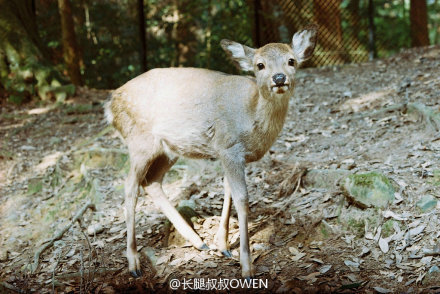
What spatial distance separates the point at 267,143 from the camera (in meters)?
4.27

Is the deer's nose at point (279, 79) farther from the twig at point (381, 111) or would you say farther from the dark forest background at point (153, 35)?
the dark forest background at point (153, 35)

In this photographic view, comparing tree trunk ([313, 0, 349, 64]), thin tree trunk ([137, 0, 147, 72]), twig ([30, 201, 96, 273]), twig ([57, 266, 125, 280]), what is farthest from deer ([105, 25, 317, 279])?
tree trunk ([313, 0, 349, 64])

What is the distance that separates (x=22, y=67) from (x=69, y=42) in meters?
1.62

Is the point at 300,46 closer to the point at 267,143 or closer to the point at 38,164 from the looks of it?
the point at 267,143

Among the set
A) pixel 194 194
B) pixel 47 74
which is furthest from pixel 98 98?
pixel 194 194

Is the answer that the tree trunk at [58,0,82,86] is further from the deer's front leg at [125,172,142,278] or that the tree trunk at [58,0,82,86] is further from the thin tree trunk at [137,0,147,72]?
the deer's front leg at [125,172,142,278]

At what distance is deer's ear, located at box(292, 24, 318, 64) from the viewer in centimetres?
429

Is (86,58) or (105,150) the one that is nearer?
(105,150)

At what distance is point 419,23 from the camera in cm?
1094

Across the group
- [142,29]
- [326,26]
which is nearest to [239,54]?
[142,29]

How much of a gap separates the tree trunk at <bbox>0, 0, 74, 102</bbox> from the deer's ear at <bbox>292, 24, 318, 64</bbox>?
6165 millimetres

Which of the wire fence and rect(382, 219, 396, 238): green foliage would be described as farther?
the wire fence

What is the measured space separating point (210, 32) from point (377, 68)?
402cm

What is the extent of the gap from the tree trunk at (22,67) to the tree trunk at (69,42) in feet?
3.36
